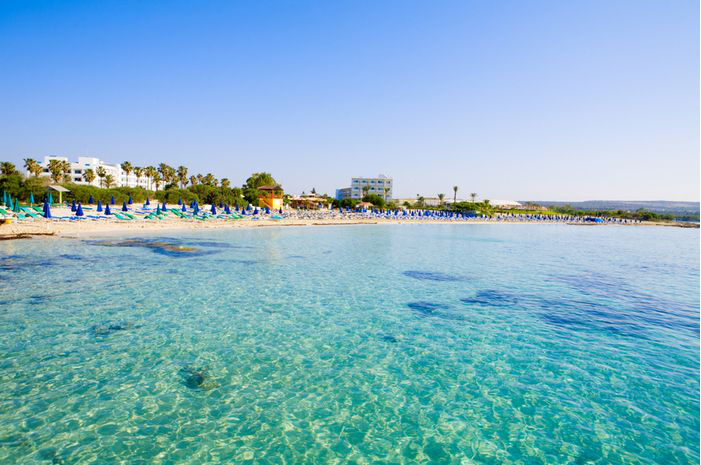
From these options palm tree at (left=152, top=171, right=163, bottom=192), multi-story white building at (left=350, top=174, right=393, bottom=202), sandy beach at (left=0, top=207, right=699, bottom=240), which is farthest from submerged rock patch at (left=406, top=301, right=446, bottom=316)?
multi-story white building at (left=350, top=174, right=393, bottom=202)

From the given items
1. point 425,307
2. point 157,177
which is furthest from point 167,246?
point 157,177

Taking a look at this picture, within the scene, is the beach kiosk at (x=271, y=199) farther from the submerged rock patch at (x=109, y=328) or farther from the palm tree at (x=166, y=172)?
the submerged rock patch at (x=109, y=328)

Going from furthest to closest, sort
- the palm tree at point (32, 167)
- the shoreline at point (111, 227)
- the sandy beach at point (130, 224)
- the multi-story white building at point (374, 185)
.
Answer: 1. the multi-story white building at point (374, 185)
2. the palm tree at point (32, 167)
3. the sandy beach at point (130, 224)
4. the shoreline at point (111, 227)

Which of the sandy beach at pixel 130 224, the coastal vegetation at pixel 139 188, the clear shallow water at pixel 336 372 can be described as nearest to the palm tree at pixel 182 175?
the coastal vegetation at pixel 139 188

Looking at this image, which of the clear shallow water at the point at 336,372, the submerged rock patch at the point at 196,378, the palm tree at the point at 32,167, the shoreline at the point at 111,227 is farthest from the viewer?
the palm tree at the point at 32,167

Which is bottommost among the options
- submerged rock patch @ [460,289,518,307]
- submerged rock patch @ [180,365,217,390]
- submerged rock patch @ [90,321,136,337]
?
submerged rock patch @ [460,289,518,307]

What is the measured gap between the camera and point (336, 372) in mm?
6906

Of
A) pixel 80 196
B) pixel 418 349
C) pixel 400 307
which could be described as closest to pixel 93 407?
pixel 418 349

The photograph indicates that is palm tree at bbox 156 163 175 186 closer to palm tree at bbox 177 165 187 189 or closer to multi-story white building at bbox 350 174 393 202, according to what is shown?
palm tree at bbox 177 165 187 189

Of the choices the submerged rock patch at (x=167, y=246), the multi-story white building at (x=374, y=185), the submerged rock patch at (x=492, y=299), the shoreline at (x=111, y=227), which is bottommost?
the submerged rock patch at (x=492, y=299)

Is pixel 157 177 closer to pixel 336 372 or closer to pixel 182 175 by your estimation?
pixel 182 175

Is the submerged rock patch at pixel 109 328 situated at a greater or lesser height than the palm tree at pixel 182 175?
lesser

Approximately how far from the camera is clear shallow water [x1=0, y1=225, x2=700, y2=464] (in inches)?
Answer: 191

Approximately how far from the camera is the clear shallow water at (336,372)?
4.86 m
